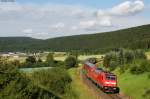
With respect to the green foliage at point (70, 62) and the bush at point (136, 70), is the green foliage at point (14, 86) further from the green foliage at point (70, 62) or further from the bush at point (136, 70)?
the green foliage at point (70, 62)

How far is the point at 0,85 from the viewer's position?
25.2m

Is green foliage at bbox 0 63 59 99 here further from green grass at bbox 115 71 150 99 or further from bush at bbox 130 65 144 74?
bush at bbox 130 65 144 74

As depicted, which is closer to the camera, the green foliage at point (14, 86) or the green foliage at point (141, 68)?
the green foliage at point (14, 86)

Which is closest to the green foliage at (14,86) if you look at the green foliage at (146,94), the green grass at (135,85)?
the green foliage at (146,94)

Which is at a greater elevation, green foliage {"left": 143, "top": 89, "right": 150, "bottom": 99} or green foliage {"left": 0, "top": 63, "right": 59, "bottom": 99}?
green foliage {"left": 0, "top": 63, "right": 59, "bottom": 99}

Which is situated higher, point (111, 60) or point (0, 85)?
point (0, 85)

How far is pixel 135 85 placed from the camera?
2128 inches

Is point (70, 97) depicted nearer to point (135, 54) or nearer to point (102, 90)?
point (102, 90)

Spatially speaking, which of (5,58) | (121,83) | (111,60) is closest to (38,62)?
(111,60)

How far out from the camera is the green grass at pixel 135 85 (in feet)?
160

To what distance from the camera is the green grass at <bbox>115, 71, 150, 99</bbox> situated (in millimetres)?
48806

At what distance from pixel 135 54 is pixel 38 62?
54.0 m

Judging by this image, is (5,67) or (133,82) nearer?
(5,67)

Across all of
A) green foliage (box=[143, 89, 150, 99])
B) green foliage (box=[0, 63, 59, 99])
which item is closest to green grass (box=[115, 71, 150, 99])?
green foliage (box=[143, 89, 150, 99])
